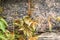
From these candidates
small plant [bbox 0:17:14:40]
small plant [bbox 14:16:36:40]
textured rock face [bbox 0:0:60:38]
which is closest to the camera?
small plant [bbox 0:17:14:40]

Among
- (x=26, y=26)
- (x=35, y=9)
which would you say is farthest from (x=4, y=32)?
(x=35, y=9)

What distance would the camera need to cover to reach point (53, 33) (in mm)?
2240

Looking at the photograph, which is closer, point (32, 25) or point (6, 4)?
point (32, 25)

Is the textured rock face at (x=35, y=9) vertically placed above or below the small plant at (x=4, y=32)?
above

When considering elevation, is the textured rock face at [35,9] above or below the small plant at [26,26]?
above

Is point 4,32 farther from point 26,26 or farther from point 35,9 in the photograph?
point 35,9

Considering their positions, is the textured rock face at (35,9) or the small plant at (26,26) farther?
the textured rock face at (35,9)

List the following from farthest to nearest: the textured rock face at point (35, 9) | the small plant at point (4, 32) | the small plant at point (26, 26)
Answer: the textured rock face at point (35, 9) → the small plant at point (26, 26) → the small plant at point (4, 32)

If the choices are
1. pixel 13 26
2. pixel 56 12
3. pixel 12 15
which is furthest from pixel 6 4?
pixel 56 12

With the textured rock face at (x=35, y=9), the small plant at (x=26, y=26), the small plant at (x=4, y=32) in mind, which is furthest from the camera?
the textured rock face at (x=35, y=9)

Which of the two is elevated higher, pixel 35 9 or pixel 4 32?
pixel 35 9

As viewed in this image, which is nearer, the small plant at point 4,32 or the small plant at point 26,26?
the small plant at point 4,32

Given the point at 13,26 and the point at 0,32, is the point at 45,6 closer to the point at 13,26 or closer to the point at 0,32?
the point at 13,26

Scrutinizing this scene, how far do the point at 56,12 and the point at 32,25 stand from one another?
16.3 inches
